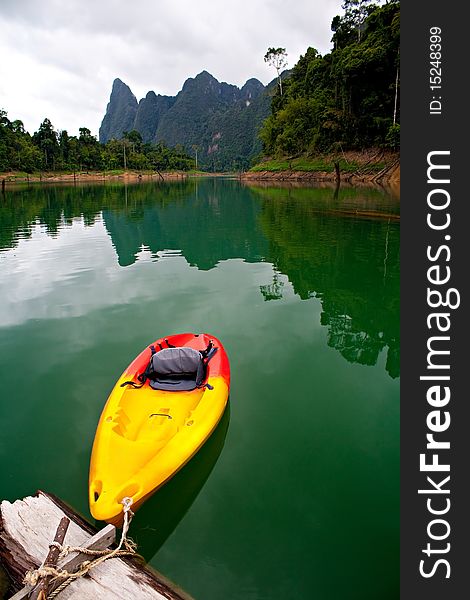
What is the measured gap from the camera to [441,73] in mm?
3348

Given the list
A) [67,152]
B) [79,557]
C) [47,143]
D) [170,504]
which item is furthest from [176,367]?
[67,152]

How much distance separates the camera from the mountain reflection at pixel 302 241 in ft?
29.0

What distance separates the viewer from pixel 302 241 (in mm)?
16938

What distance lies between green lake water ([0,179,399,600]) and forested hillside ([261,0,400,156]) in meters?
34.8

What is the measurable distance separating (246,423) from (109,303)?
237 inches

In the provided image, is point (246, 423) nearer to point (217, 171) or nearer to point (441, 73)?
point (441, 73)

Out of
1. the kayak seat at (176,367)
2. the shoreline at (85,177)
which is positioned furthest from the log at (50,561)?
the shoreline at (85,177)

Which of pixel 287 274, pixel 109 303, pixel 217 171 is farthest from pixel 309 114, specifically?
pixel 217 171

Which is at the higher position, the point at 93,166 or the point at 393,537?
the point at 93,166

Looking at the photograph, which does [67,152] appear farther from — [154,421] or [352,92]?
[154,421]

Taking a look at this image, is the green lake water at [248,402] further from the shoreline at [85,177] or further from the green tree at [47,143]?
the green tree at [47,143]

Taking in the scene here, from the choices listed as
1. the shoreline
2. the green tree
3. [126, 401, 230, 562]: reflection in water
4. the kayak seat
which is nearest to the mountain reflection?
the kayak seat

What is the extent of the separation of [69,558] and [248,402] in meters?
3.33

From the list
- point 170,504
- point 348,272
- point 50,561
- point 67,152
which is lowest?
point 170,504
